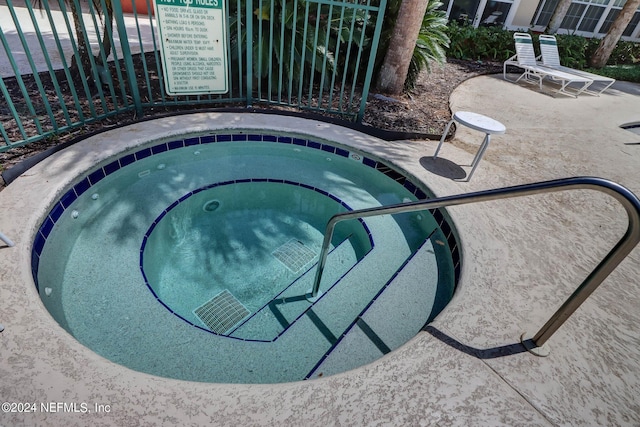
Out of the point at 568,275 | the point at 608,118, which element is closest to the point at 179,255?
the point at 568,275

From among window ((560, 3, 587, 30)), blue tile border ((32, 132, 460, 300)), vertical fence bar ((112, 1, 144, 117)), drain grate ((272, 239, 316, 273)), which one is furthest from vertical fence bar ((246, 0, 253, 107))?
window ((560, 3, 587, 30))

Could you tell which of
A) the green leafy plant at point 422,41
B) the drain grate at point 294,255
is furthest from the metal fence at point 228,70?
the drain grate at point 294,255

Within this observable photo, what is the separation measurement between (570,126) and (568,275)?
4.86 metres

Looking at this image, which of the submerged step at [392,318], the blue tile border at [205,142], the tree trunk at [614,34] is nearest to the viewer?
the submerged step at [392,318]

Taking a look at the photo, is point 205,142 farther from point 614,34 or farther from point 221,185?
point 614,34

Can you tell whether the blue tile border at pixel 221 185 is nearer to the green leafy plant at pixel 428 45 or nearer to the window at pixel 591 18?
the green leafy plant at pixel 428 45

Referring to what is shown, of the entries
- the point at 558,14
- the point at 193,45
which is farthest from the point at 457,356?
the point at 558,14

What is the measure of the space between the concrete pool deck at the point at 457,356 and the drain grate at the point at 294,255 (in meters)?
1.38

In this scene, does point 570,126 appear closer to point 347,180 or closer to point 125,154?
point 347,180

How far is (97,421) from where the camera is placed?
61.4 inches

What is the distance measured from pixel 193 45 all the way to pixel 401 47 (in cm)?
354

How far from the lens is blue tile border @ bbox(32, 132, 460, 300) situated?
292 centimetres

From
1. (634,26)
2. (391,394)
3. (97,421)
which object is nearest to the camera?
(97,421)

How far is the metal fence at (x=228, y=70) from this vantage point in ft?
13.0
